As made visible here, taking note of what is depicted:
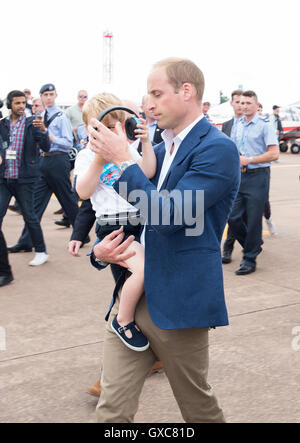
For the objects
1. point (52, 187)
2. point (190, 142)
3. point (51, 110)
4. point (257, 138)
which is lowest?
point (52, 187)

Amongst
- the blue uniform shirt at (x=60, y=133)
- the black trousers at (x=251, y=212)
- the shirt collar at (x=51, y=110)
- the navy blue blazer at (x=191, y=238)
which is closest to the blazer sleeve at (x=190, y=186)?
the navy blue blazer at (x=191, y=238)

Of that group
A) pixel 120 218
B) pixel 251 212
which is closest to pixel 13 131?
pixel 251 212

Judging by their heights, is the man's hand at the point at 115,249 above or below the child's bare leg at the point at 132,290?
above

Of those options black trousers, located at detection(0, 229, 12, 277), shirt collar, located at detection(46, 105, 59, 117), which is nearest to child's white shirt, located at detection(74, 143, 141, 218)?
black trousers, located at detection(0, 229, 12, 277)

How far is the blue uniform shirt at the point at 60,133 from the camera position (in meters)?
7.53

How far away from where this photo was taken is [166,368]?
90.4 inches

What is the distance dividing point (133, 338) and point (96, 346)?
201 cm

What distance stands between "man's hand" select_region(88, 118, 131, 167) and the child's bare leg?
479 mm

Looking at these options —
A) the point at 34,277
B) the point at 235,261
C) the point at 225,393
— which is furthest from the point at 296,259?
the point at 225,393

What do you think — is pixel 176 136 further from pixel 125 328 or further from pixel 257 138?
pixel 257 138

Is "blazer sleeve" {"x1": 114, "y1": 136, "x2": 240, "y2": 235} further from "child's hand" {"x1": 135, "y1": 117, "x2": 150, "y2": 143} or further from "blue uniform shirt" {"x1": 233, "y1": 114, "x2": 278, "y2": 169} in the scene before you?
"blue uniform shirt" {"x1": 233, "y1": 114, "x2": 278, "y2": 169}

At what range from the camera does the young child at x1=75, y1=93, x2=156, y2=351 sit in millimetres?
2307

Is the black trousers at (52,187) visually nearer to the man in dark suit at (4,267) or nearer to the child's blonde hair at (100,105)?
the man in dark suit at (4,267)

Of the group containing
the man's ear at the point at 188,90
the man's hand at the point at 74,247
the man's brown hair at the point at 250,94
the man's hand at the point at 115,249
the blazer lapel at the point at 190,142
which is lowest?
the man's hand at the point at 74,247
